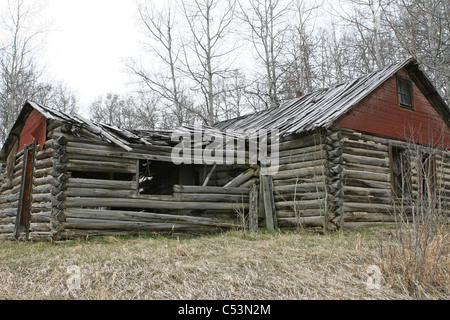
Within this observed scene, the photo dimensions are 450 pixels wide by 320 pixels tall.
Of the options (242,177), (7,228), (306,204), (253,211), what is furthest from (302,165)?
(7,228)

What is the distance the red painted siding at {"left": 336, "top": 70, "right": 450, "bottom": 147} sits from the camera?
11055 millimetres

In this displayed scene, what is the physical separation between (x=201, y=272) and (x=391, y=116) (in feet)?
29.5

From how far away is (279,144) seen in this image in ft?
37.1

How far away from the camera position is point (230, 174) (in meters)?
12.1

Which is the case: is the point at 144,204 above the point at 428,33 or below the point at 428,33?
below

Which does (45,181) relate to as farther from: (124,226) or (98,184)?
(124,226)
